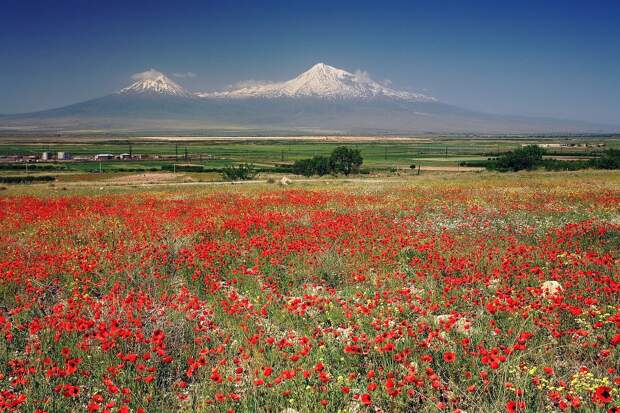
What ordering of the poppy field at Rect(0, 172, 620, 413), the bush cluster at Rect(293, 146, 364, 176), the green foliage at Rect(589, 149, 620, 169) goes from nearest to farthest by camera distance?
the poppy field at Rect(0, 172, 620, 413) → the green foliage at Rect(589, 149, 620, 169) → the bush cluster at Rect(293, 146, 364, 176)

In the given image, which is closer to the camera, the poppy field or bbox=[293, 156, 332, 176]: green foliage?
the poppy field

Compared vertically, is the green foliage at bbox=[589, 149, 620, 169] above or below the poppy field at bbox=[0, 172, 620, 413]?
above

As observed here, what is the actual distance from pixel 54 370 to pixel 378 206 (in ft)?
51.5

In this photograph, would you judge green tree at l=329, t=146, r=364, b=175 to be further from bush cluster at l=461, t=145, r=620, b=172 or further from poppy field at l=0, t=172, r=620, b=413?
poppy field at l=0, t=172, r=620, b=413

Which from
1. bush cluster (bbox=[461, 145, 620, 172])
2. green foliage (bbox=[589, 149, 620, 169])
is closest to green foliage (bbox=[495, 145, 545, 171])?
bush cluster (bbox=[461, 145, 620, 172])

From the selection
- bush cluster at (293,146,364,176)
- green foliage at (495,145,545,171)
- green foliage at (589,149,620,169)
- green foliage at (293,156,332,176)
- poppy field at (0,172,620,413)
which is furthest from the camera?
green foliage at (293,156,332,176)

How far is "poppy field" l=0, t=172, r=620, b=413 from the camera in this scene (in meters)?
5.05

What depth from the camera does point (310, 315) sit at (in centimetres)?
750

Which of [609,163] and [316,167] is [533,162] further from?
[316,167]

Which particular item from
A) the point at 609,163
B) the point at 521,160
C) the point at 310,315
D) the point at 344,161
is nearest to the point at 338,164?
the point at 344,161

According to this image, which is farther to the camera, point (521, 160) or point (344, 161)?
point (344, 161)

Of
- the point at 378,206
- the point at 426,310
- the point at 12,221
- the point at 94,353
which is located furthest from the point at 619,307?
the point at 12,221

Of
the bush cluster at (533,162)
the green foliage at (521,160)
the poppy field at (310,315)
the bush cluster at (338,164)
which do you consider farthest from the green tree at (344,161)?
the poppy field at (310,315)

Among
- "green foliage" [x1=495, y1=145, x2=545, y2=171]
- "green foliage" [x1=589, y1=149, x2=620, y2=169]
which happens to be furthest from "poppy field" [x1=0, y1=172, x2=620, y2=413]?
"green foliage" [x1=495, y1=145, x2=545, y2=171]
